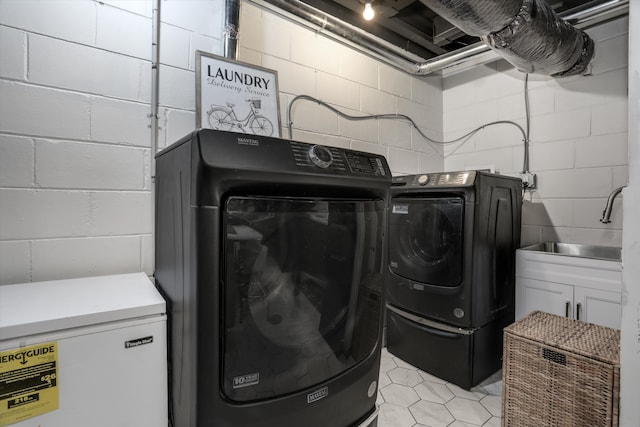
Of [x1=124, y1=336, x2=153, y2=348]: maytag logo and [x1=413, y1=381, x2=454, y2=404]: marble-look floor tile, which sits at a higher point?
[x1=124, y1=336, x2=153, y2=348]: maytag logo

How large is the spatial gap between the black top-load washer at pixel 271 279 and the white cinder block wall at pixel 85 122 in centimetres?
47

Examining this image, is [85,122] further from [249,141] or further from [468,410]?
[468,410]

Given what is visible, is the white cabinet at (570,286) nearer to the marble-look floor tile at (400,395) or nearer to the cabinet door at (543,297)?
the cabinet door at (543,297)

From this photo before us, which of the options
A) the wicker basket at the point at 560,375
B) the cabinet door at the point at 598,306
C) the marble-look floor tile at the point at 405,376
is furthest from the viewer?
the marble-look floor tile at the point at 405,376

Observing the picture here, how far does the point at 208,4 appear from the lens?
185cm

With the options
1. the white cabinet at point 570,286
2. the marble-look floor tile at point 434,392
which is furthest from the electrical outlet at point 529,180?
the marble-look floor tile at point 434,392

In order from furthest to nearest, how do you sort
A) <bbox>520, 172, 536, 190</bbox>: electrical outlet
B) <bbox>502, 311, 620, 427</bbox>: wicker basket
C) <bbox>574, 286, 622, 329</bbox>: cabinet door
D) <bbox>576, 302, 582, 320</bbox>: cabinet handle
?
<bbox>520, 172, 536, 190</bbox>: electrical outlet, <bbox>576, 302, 582, 320</bbox>: cabinet handle, <bbox>574, 286, 622, 329</bbox>: cabinet door, <bbox>502, 311, 620, 427</bbox>: wicker basket

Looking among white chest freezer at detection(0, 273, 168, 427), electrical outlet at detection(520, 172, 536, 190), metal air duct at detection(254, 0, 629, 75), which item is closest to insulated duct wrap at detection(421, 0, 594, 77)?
metal air duct at detection(254, 0, 629, 75)

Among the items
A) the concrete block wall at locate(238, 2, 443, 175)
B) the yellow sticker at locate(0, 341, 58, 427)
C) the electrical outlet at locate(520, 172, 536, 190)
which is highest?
the concrete block wall at locate(238, 2, 443, 175)

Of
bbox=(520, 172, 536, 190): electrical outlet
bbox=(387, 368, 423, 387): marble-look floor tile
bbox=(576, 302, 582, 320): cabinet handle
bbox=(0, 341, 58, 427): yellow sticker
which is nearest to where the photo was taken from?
bbox=(0, 341, 58, 427): yellow sticker

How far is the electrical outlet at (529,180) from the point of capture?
2.72 m

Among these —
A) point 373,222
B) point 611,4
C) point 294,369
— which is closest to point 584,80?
point 611,4

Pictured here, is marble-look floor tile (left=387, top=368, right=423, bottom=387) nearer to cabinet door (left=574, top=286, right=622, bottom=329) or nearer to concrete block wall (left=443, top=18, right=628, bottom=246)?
cabinet door (left=574, top=286, right=622, bottom=329)

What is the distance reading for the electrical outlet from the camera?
2.72 metres
